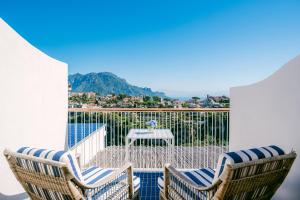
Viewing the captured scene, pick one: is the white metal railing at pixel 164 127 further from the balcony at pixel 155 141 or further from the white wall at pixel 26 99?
the white wall at pixel 26 99

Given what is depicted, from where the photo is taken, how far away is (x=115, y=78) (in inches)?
1013

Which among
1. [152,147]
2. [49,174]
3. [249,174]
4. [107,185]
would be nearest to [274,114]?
[249,174]

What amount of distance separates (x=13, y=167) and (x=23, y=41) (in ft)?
4.94

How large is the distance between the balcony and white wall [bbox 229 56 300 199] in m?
0.83

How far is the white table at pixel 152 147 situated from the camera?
414 centimetres

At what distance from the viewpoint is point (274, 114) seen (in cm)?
280

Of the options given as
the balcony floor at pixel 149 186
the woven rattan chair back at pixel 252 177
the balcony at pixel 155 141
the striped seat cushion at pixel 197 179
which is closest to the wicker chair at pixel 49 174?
the striped seat cushion at pixel 197 179

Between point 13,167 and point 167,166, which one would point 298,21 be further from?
point 13,167

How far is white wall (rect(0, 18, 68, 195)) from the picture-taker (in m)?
2.41

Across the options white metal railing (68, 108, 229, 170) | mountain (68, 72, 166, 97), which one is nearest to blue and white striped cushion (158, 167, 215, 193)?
white metal railing (68, 108, 229, 170)

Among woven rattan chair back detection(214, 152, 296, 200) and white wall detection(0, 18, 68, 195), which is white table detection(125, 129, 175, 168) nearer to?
white wall detection(0, 18, 68, 195)

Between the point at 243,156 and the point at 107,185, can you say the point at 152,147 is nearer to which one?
the point at 107,185

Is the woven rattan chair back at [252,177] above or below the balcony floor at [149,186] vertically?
above

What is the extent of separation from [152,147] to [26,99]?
2959mm
